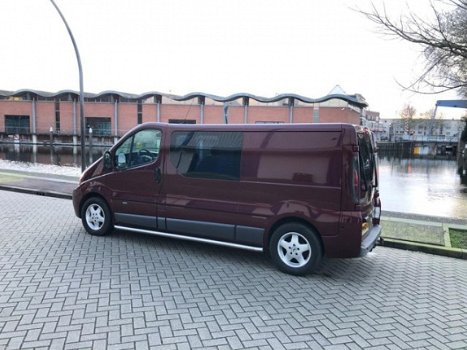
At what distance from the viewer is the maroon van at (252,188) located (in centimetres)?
514

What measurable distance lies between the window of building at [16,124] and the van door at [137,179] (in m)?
72.8

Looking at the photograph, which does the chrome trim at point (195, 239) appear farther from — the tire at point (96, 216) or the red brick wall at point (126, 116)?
the red brick wall at point (126, 116)

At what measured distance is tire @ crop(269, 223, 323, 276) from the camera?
5.27 m

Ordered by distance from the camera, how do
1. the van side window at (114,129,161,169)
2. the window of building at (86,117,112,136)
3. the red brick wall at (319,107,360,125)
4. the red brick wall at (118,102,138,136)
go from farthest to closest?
the window of building at (86,117,112,136)
the red brick wall at (118,102,138,136)
the red brick wall at (319,107,360,125)
the van side window at (114,129,161,169)

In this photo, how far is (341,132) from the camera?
5109 mm

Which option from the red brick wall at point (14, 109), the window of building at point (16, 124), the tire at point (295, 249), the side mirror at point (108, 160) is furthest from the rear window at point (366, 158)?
the red brick wall at point (14, 109)

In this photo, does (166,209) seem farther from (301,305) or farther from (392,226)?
(392,226)

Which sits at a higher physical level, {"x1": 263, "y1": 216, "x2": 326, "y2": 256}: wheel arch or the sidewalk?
{"x1": 263, "y1": 216, "x2": 326, "y2": 256}: wheel arch

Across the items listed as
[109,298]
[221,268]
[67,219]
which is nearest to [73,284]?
[109,298]

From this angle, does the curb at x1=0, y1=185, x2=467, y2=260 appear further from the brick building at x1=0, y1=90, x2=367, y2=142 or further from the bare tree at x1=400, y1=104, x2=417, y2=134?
the bare tree at x1=400, y1=104, x2=417, y2=134

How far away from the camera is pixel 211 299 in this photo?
4449 millimetres

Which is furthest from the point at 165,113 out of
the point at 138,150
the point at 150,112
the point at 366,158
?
the point at 366,158

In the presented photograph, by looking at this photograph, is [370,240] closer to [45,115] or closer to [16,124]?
[45,115]

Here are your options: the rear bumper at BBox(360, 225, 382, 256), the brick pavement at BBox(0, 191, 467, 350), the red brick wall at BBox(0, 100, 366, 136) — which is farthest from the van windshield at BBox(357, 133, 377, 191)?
the red brick wall at BBox(0, 100, 366, 136)
